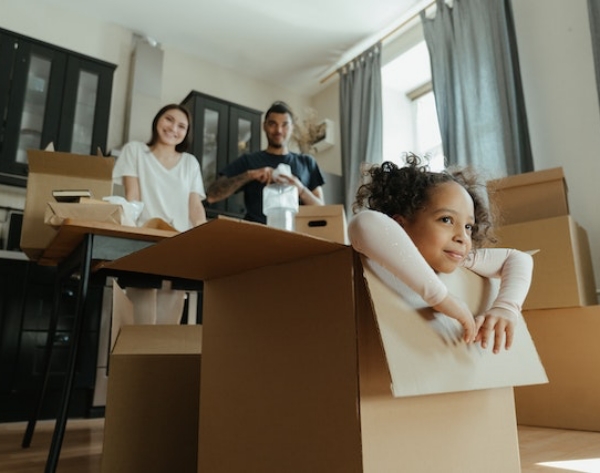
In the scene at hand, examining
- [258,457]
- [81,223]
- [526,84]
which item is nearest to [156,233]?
[81,223]

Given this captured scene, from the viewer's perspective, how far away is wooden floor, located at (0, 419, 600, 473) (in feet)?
3.91

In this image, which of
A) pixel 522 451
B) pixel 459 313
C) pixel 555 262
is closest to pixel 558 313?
pixel 555 262

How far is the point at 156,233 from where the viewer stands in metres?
1.31

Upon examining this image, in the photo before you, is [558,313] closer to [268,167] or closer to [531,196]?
[531,196]

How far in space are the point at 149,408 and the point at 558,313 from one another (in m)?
1.50

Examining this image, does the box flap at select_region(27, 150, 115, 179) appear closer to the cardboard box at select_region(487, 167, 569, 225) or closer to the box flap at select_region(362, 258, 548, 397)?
the box flap at select_region(362, 258, 548, 397)

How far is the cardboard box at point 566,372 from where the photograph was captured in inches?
67.3

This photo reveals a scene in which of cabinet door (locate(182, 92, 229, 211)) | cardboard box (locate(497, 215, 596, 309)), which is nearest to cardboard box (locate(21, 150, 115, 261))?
cardboard box (locate(497, 215, 596, 309))

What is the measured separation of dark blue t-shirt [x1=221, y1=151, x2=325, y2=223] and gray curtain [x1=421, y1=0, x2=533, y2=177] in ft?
2.79

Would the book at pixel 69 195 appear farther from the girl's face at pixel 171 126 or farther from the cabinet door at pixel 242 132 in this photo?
the cabinet door at pixel 242 132

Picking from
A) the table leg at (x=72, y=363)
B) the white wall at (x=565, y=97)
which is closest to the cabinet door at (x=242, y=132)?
the white wall at (x=565, y=97)

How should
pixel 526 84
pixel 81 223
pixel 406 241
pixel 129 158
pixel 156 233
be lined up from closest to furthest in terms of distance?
pixel 406 241 < pixel 81 223 < pixel 156 233 < pixel 129 158 < pixel 526 84

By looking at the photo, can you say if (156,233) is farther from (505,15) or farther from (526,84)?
(505,15)

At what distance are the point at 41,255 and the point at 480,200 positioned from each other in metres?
1.31
